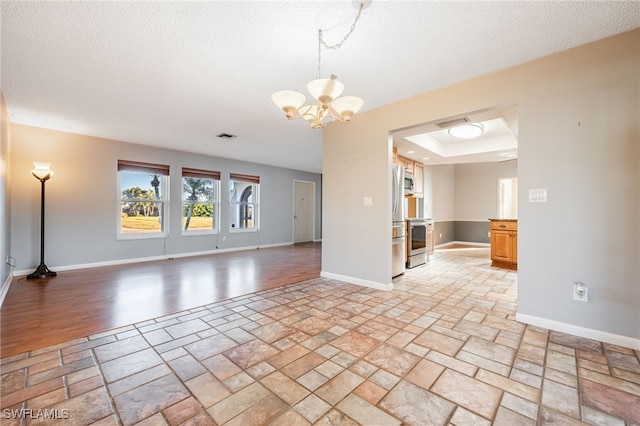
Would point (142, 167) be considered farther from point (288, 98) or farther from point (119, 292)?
point (288, 98)

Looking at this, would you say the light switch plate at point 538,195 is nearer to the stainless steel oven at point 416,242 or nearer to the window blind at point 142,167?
the stainless steel oven at point 416,242

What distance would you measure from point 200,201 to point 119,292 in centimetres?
350

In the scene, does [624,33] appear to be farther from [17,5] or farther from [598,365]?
[17,5]

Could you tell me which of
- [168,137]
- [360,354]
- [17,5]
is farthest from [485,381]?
[168,137]

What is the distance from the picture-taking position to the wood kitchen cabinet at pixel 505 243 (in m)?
4.95

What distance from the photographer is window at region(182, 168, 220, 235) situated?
21.3 feet

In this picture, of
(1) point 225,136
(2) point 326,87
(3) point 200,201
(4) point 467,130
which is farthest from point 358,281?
(3) point 200,201

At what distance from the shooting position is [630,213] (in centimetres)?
213

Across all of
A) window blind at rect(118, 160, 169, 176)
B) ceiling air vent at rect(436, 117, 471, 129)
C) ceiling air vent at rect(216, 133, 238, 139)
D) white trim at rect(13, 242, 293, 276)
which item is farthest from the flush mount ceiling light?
Answer: window blind at rect(118, 160, 169, 176)

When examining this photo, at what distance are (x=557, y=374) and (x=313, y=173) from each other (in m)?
8.34

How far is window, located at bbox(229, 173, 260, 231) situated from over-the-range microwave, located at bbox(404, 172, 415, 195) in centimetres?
423

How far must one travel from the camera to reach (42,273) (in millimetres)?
4375

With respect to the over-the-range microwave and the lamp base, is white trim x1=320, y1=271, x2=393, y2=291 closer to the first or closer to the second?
the over-the-range microwave

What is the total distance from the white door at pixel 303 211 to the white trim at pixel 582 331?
6.99 metres
